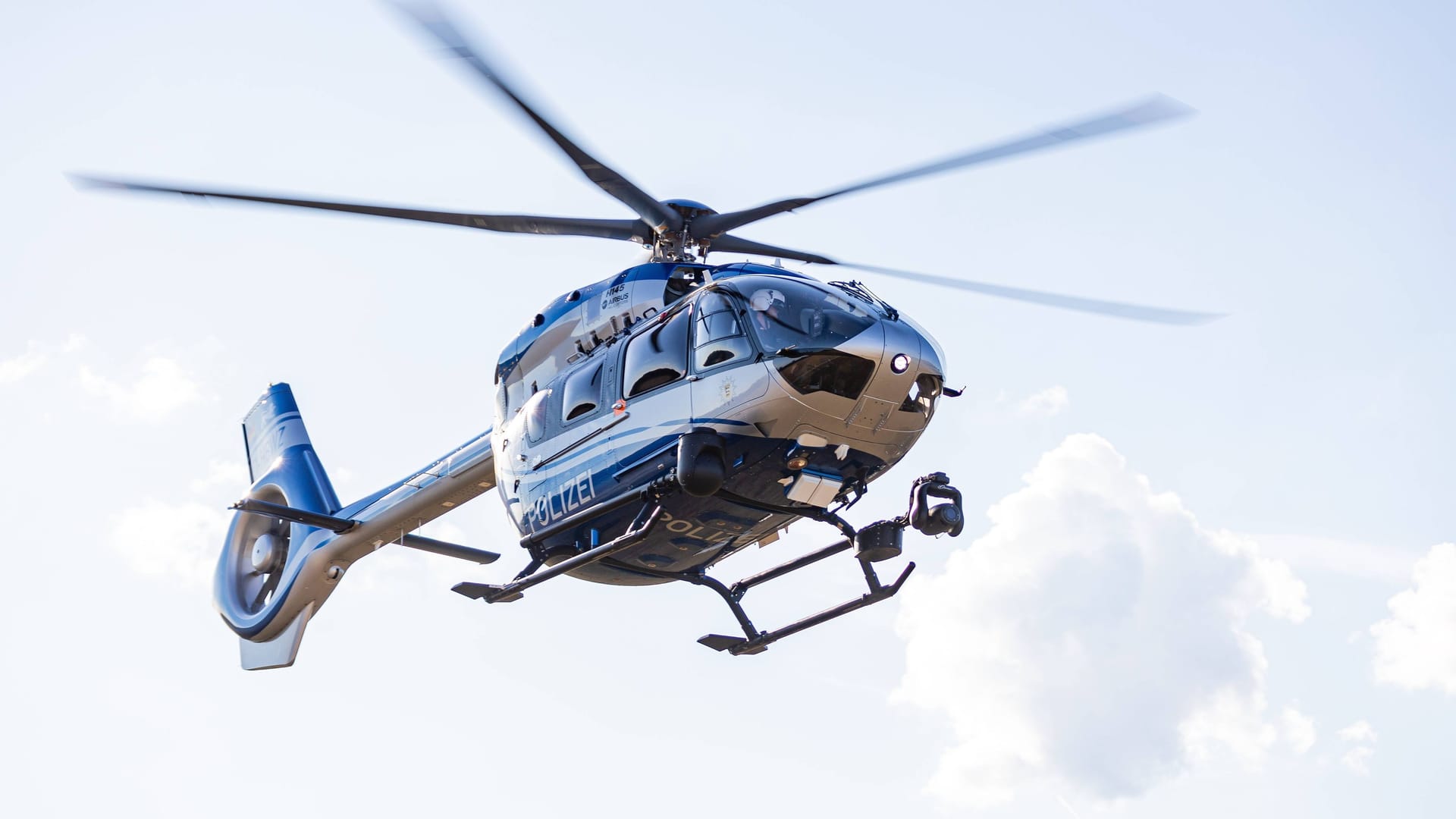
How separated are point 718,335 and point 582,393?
7.86ft

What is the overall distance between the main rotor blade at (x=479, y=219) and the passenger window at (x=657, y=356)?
244 centimetres

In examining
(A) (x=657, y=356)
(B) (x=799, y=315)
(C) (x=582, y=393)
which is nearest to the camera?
(B) (x=799, y=315)

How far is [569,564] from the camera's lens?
674 inches

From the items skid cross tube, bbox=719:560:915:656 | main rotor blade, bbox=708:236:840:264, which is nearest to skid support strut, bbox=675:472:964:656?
skid cross tube, bbox=719:560:915:656

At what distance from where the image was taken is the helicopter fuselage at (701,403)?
1551 centimetres

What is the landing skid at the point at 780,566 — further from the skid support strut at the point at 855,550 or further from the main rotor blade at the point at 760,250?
the main rotor blade at the point at 760,250

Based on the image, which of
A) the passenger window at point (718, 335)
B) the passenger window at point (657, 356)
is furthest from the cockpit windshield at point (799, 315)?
the passenger window at point (657, 356)

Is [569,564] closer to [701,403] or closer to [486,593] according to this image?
[486,593]

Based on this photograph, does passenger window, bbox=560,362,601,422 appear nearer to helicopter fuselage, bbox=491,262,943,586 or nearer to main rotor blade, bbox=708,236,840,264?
helicopter fuselage, bbox=491,262,943,586

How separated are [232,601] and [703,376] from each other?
12.4 metres

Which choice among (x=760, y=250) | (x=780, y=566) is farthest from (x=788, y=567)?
(x=760, y=250)

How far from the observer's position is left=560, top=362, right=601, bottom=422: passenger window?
17.5m

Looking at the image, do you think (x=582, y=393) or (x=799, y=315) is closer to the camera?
(x=799, y=315)

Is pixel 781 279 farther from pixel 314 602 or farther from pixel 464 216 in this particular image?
pixel 314 602
